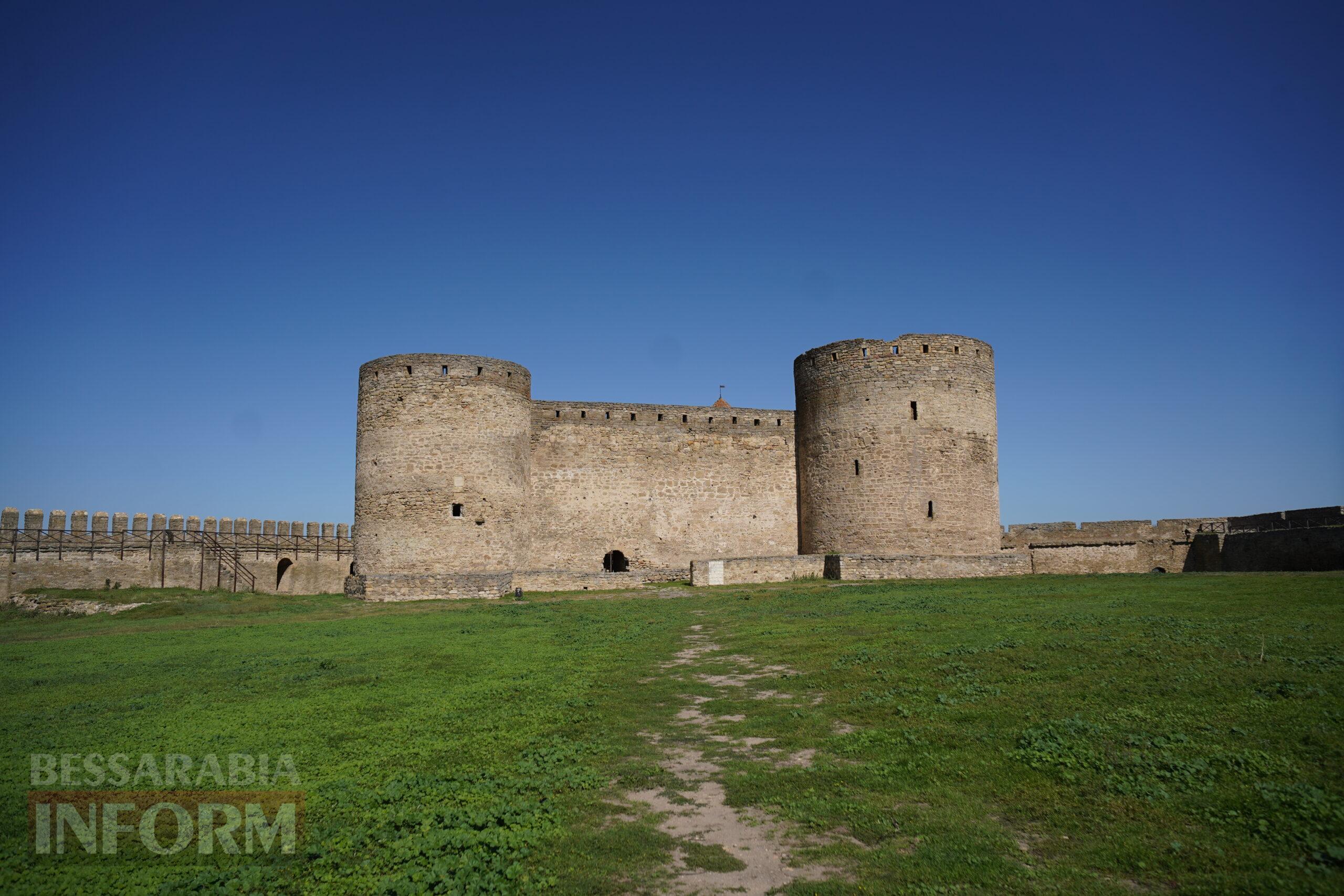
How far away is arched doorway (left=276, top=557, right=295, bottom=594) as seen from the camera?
31453 mm

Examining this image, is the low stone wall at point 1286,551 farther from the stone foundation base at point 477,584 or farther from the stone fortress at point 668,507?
the stone foundation base at point 477,584

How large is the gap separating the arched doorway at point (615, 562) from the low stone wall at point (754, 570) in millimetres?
5133

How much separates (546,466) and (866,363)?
38.2ft

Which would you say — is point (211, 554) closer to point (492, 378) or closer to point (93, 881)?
point (492, 378)

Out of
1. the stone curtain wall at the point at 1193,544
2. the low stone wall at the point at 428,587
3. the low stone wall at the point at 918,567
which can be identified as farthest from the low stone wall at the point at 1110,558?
the low stone wall at the point at 428,587

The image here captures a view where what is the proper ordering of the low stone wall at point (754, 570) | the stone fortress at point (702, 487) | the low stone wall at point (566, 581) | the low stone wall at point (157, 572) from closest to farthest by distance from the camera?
the low stone wall at point (157, 572)
the low stone wall at point (566, 581)
the low stone wall at point (754, 570)
the stone fortress at point (702, 487)

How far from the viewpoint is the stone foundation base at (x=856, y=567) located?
24.2 m

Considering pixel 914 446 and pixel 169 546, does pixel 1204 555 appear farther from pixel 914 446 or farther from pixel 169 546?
pixel 169 546

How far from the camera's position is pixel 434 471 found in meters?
25.0

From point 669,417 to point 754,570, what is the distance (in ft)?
24.4

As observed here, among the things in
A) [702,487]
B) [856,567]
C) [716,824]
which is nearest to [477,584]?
[702,487]

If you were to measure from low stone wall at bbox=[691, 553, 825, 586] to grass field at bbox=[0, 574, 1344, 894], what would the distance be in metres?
12.0

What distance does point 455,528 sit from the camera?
24984mm

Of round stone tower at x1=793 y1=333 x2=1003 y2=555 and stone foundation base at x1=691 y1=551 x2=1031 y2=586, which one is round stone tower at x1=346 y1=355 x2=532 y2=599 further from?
round stone tower at x1=793 y1=333 x2=1003 y2=555
